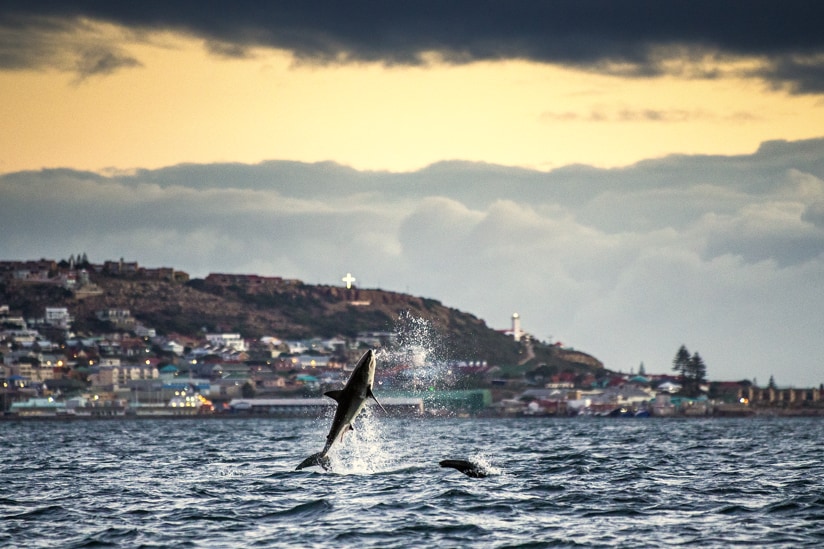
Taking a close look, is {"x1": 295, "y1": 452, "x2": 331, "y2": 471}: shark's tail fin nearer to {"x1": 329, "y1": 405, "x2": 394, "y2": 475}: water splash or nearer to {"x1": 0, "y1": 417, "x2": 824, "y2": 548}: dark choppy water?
{"x1": 0, "y1": 417, "x2": 824, "y2": 548}: dark choppy water

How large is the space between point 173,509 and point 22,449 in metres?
55.0

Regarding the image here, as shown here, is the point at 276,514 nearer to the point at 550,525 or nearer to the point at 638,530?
the point at 550,525

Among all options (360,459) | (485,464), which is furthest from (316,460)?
(360,459)

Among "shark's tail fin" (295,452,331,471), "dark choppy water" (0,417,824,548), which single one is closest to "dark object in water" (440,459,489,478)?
"dark choppy water" (0,417,824,548)

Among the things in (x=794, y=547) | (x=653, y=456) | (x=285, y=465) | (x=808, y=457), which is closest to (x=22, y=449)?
(x=285, y=465)

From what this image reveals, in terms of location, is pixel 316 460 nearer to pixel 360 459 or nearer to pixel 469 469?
pixel 469 469

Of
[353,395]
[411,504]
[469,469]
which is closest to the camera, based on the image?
[411,504]

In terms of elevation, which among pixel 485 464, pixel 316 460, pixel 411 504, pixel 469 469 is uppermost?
pixel 316 460

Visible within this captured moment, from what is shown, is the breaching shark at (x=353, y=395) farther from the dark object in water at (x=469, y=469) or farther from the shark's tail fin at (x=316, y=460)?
the dark object in water at (x=469, y=469)

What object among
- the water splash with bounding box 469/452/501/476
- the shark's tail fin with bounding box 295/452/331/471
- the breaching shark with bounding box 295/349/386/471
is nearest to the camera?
the breaching shark with bounding box 295/349/386/471

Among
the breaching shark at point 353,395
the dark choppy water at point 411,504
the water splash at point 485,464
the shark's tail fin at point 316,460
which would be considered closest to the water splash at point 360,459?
the dark choppy water at point 411,504

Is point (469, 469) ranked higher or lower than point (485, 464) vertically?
higher

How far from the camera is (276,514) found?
129 feet

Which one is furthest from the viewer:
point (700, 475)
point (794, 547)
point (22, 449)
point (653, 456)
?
point (22, 449)
